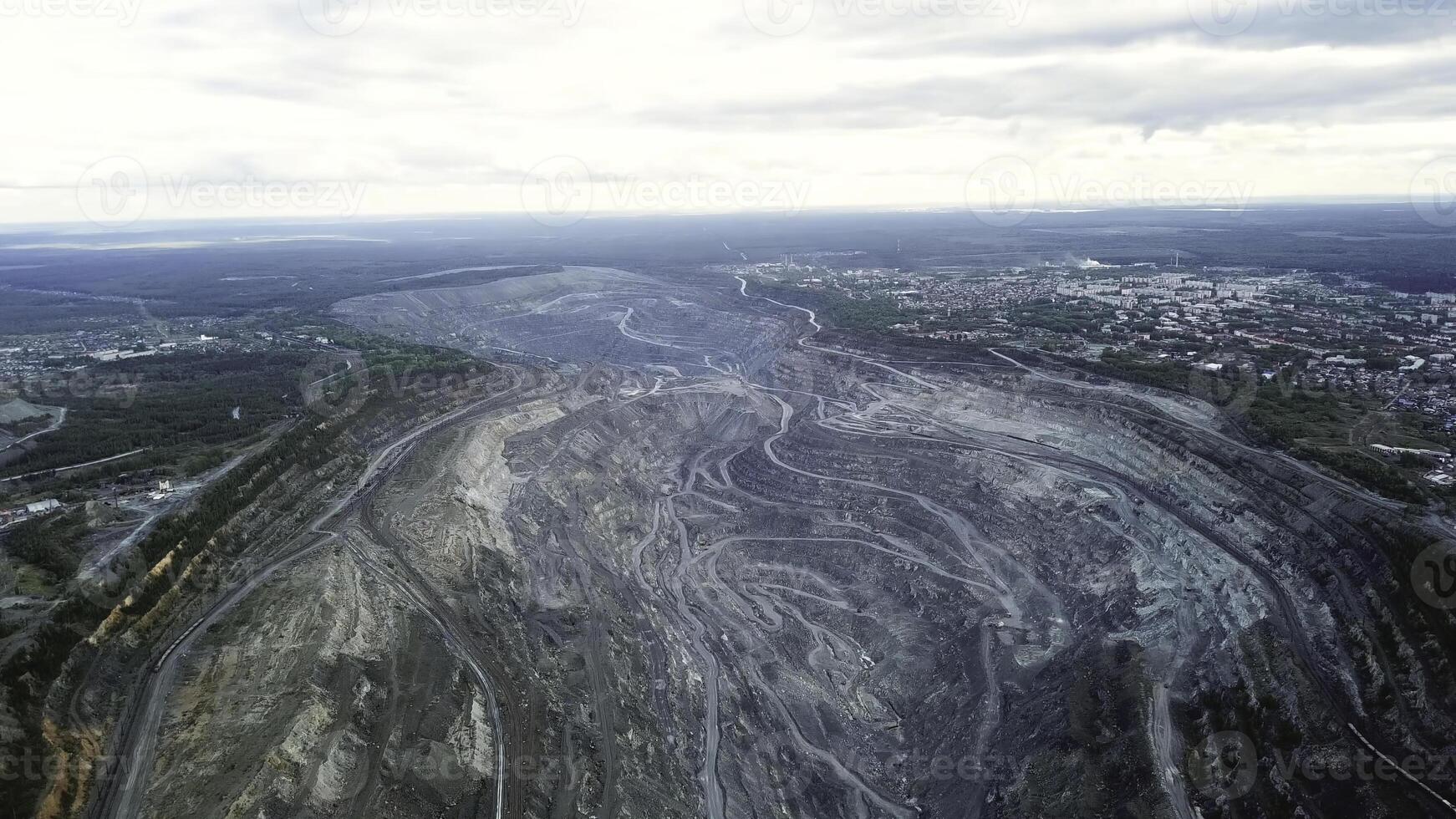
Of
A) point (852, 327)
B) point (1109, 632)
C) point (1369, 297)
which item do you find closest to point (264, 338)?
point (852, 327)

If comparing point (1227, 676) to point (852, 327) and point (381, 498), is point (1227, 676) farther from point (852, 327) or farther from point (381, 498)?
point (852, 327)

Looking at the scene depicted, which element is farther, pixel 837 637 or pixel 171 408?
pixel 171 408

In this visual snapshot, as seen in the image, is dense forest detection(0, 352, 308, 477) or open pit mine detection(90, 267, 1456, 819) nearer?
open pit mine detection(90, 267, 1456, 819)

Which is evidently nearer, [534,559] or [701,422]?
[534,559]

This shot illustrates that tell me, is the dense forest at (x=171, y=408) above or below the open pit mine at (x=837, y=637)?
above

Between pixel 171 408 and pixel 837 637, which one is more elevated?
pixel 171 408

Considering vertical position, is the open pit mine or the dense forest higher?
the dense forest

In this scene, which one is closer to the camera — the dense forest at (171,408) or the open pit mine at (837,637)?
the open pit mine at (837,637)

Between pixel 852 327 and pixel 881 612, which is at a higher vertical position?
pixel 852 327
